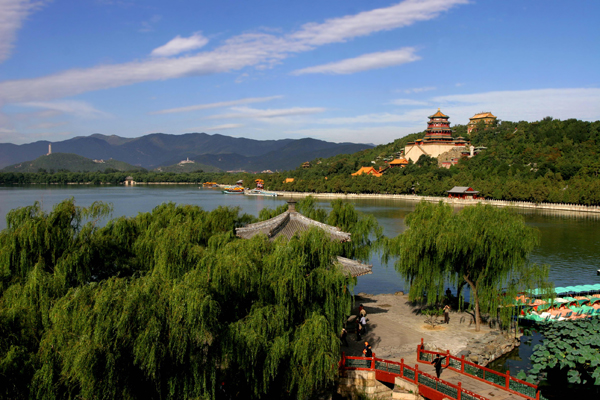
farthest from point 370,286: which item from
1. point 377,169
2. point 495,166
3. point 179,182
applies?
point 179,182

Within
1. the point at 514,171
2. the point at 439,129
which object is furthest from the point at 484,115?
the point at 514,171

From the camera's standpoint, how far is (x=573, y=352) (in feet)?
24.7

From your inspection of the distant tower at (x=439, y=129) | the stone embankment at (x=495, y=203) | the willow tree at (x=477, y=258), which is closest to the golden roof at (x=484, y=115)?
the distant tower at (x=439, y=129)

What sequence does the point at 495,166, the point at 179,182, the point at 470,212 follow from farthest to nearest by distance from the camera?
the point at 179,182 → the point at 495,166 → the point at 470,212

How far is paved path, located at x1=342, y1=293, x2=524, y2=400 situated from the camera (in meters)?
8.28

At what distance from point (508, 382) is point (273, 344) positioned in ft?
13.0

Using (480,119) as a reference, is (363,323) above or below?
below

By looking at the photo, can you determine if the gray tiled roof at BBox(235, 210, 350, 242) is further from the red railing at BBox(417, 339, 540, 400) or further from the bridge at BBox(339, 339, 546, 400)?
the red railing at BBox(417, 339, 540, 400)

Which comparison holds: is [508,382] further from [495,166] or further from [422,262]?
[495,166]

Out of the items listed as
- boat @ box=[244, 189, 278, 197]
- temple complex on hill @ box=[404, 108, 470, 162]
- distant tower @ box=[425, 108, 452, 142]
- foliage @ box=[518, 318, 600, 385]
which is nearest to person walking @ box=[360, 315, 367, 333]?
foliage @ box=[518, 318, 600, 385]

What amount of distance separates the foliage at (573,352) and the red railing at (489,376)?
366 mm

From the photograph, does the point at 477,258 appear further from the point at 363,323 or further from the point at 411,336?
the point at 363,323

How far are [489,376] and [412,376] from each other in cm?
131

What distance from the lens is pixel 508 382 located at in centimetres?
773
